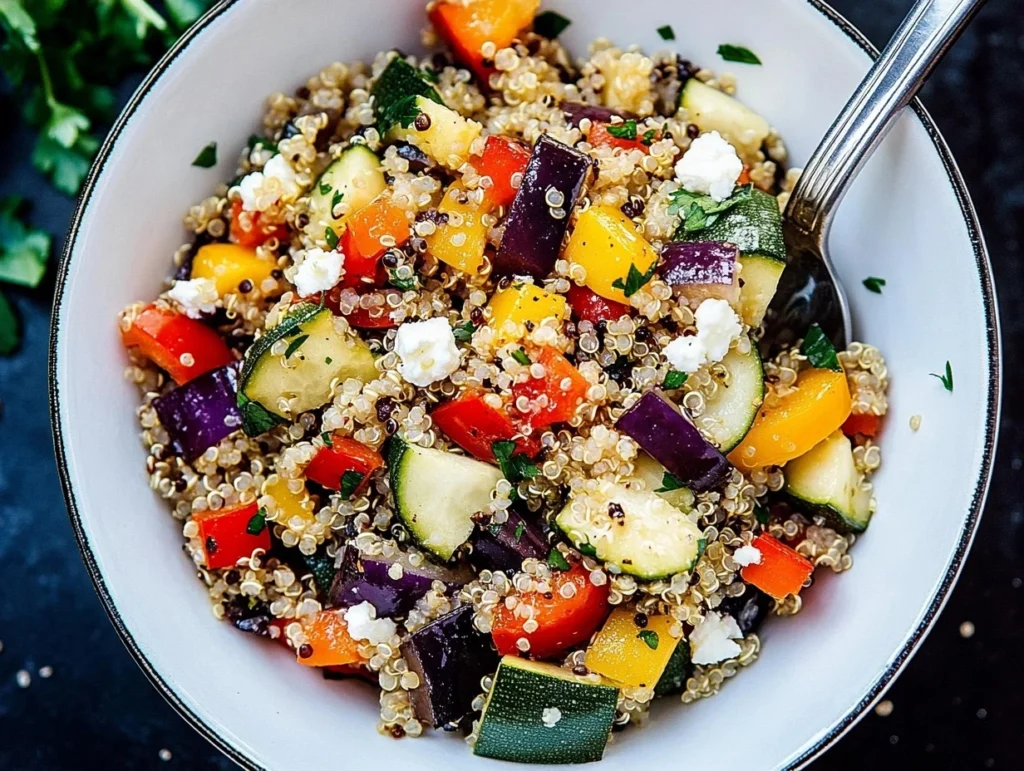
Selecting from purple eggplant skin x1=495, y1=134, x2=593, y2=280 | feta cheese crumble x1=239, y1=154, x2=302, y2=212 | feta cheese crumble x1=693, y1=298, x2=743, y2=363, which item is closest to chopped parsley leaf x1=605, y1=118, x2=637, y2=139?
purple eggplant skin x1=495, y1=134, x2=593, y2=280

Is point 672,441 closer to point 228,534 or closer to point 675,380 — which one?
point 675,380

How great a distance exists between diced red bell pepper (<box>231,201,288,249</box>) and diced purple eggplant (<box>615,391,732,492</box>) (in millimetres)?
725

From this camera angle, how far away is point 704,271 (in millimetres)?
1648

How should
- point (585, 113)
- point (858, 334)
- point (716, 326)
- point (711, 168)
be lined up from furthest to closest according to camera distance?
1. point (858, 334)
2. point (585, 113)
3. point (711, 168)
4. point (716, 326)

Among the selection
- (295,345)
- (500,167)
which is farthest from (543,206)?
(295,345)

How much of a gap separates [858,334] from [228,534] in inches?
48.0

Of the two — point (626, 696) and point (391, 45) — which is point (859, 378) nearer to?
point (626, 696)

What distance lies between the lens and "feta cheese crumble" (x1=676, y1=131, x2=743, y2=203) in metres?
1.73

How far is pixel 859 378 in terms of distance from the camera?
72.9 inches

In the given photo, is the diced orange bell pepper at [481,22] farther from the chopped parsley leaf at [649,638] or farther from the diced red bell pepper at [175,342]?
the chopped parsley leaf at [649,638]

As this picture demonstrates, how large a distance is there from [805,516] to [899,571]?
181 mm

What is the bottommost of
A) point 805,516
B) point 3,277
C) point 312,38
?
point 3,277

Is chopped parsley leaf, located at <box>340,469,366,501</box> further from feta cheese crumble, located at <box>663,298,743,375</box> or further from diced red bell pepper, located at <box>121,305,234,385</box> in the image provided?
feta cheese crumble, located at <box>663,298,743,375</box>

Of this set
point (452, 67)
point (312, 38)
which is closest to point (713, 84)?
point (452, 67)
